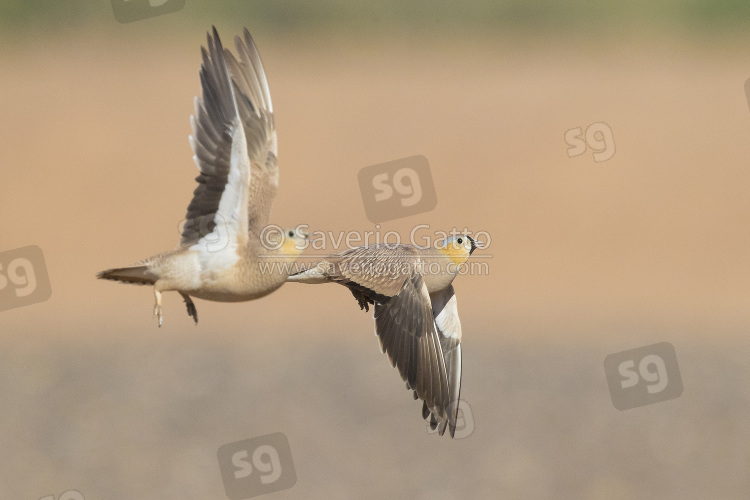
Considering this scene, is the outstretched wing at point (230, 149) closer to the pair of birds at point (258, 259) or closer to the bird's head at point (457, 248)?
the pair of birds at point (258, 259)

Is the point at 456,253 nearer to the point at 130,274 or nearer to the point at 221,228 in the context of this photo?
the point at 221,228

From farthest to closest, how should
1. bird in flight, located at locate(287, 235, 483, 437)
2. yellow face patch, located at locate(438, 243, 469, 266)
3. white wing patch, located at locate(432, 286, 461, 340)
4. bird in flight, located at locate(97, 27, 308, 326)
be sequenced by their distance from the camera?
1. white wing patch, located at locate(432, 286, 461, 340)
2. yellow face patch, located at locate(438, 243, 469, 266)
3. bird in flight, located at locate(287, 235, 483, 437)
4. bird in flight, located at locate(97, 27, 308, 326)

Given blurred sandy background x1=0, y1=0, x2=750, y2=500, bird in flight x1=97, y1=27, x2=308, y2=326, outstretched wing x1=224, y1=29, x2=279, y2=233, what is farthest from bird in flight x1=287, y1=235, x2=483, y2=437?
blurred sandy background x1=0, y1=0, x2=750, y2=500

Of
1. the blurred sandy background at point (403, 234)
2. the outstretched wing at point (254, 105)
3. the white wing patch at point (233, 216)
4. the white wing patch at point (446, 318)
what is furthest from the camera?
the blurred sandy background at point (403, 234)

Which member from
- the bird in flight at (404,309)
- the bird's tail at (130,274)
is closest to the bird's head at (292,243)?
the bird in flight at (404,309)

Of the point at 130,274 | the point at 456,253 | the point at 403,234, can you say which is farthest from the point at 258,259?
the point at 403,234

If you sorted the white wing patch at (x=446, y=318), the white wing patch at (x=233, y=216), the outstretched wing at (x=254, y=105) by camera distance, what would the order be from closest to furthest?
the white wing patch at (x=233, y=216), the outstretched wing at (x=254, y=105), the white wing patch at (x=446, y=318)

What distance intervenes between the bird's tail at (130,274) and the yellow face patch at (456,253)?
2984 mm

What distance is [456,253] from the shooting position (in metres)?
12.2

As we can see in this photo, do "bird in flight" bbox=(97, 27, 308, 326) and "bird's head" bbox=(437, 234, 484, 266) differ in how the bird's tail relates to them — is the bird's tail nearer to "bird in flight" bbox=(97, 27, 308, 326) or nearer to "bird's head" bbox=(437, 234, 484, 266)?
"bird in flight" bbox=(97, 27, 308, 326)

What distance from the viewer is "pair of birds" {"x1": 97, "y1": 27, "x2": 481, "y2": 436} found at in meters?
10.4

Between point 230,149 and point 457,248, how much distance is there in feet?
8.33

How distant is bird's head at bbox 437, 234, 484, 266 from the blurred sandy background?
10.7 meters

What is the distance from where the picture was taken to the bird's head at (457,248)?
12.2 m
